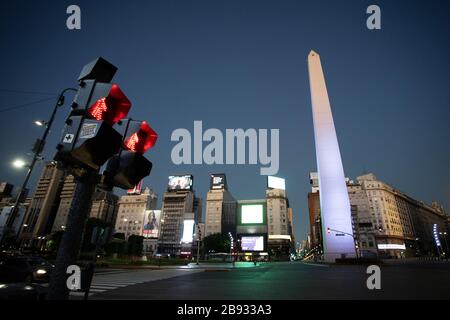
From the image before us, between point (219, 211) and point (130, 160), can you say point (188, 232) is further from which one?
point (130, 160)

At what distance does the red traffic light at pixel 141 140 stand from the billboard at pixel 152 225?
137 meters

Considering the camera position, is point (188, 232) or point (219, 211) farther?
point (219, 211)

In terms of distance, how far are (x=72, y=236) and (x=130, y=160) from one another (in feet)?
2.78

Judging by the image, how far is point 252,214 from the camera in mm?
81312

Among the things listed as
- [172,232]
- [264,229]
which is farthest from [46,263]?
[172,232]

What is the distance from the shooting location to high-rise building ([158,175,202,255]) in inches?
5069

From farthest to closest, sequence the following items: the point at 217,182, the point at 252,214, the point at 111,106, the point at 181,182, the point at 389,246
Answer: the point at 217,182 < the point at 181,182 < the point at 389,246 < the point at 252,214 < the point at 111,106

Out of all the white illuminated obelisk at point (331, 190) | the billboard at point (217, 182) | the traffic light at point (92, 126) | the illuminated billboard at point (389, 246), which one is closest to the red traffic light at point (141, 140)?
the traffic light at point (92, 126)

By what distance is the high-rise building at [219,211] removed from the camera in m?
141

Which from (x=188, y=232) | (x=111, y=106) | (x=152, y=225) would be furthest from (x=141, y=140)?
(x=152, y=225)

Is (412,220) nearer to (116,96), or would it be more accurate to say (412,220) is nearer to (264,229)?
(264,229)

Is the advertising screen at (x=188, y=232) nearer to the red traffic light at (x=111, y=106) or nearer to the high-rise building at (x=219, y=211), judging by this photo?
the high-rise building at (x=219, y=211)

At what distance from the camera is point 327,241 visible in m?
44.3
